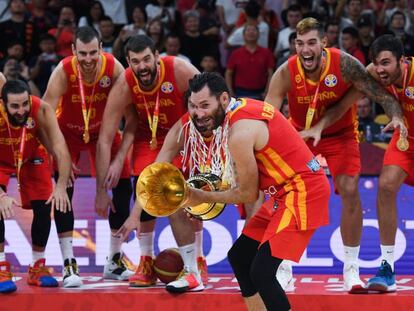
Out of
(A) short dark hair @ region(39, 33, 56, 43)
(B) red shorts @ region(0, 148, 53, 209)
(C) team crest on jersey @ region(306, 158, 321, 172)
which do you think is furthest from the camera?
(A) short dark hair @ region(39, 33, 56, 43)

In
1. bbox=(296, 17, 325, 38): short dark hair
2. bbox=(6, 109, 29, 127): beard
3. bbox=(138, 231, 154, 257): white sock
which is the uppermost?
bbox=(296, 17, 325, 38): short dark hair

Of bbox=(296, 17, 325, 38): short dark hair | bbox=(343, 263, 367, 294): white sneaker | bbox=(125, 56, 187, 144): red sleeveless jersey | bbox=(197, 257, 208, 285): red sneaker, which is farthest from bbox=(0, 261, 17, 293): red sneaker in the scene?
bbox=(296, 17, 325, 38): short dark hair

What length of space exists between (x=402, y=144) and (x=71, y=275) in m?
2.85

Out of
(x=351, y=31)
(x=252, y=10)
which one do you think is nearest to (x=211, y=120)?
(x=351, y=31)

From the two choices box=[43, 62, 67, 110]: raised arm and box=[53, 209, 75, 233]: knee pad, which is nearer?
box=[53, 209, 75, 233]: knee pad

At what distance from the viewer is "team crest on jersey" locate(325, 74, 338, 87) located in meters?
8.09

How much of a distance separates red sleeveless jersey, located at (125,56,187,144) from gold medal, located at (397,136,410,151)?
178 cm

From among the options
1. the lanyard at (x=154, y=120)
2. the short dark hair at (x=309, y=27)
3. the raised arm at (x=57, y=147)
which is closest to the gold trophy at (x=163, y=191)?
the raised arm at (x=57, y=147)

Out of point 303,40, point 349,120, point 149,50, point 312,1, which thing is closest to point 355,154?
point 349,120

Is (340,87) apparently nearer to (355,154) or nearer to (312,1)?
(355,154)

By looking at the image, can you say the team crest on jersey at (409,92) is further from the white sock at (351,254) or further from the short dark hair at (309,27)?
the white sock at (351,254)

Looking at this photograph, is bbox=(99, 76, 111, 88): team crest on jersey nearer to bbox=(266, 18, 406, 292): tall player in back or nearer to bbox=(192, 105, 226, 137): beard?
bbox=(266, 18, 406, 292): tall player in back

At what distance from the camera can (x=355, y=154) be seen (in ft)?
27.1

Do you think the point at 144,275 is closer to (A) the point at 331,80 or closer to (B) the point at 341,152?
(B) the point at 341,152
